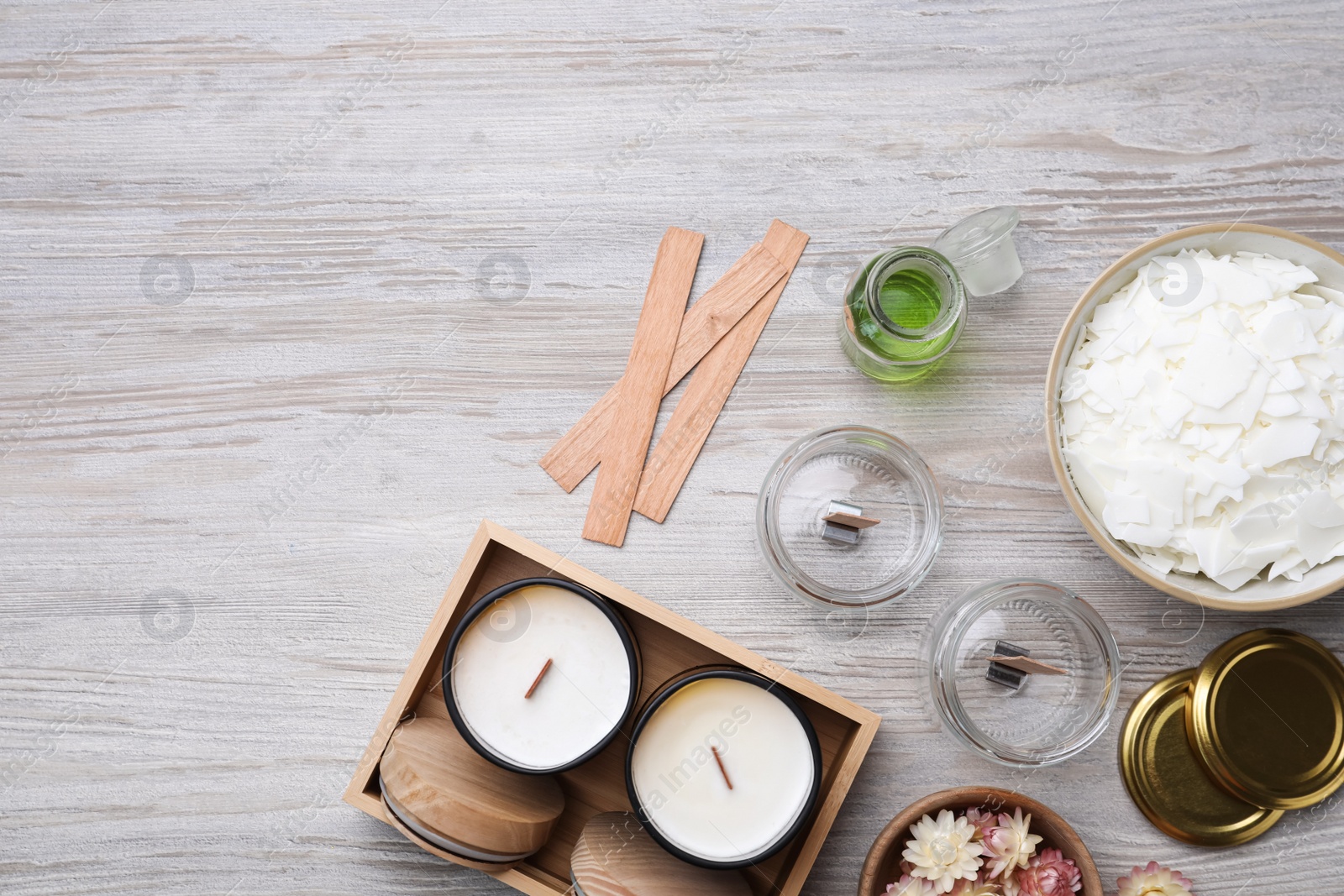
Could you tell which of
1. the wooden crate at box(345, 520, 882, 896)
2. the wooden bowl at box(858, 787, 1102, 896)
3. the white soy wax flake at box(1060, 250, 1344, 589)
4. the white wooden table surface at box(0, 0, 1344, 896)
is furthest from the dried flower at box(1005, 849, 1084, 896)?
the white soy wax flake at box(1060, 250, 1344, 589)

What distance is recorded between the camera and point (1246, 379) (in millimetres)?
771

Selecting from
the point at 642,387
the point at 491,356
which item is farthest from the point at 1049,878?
the point at 491,356

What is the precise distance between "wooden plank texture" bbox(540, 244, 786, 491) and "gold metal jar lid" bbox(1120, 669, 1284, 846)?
25.9 inches

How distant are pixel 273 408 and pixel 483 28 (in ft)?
1.79

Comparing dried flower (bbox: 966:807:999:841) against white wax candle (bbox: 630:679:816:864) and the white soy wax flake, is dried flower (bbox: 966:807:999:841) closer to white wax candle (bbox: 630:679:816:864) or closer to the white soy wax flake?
white wax candle (bbox: 630:679:816:864)

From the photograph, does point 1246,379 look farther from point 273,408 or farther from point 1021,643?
point 273,408

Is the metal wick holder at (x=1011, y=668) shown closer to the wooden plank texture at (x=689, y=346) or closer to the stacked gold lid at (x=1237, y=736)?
the stacked gold lid at (x=1237, y=736)

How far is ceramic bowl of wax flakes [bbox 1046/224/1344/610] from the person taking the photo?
0.78 metres

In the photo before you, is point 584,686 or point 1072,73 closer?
point 584,686

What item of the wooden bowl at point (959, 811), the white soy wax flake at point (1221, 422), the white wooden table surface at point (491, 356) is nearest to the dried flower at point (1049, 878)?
the wooden bowl at point (959, 811)

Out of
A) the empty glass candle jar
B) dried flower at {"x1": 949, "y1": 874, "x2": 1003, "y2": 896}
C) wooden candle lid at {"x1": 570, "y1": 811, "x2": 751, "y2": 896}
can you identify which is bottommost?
dried flower at {"x1": 949, "y1": 874, "x2": 1003, "y2": 896}

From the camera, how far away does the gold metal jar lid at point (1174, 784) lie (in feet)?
2.93

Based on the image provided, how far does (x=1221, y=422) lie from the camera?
783 millimetres

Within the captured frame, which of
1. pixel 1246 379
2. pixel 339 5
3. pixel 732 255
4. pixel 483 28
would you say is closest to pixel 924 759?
pixel 1246 379
